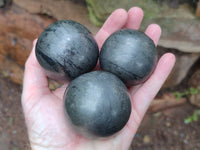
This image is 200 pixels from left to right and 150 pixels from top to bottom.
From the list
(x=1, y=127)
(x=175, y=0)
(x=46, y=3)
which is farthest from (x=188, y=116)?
(x=1, y=127)

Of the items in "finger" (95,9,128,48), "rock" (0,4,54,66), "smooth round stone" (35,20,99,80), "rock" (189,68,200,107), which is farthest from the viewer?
"rock" (189,68,200,107)

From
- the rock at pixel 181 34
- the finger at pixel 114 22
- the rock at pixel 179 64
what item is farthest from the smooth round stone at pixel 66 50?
the rock at pixel 179 64

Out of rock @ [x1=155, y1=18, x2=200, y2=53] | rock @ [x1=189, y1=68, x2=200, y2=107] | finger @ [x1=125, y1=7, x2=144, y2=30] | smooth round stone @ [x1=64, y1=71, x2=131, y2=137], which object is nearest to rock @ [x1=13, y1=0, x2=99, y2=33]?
finger @ [x1=125, y1=7, x2=144, y2=30]

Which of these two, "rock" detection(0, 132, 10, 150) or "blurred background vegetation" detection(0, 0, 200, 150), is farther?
"rock" detection(0, 132, 10, 150)

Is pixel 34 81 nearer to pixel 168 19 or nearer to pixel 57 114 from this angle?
pixel 57 114

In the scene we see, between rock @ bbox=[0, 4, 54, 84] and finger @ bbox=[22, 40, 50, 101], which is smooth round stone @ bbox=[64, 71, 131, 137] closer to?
finger @ bbox=[22, 40, 50, 101]

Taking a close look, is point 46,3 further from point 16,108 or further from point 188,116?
point 188,116
